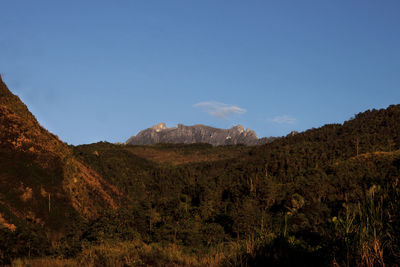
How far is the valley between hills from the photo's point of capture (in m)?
8.58

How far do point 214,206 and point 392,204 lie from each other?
1913 inches

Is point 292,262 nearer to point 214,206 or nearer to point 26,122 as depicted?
point 214,206

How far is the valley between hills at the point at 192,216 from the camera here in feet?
28.1

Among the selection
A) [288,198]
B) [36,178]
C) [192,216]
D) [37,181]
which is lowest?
[192,216]

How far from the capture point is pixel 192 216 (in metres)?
46.1

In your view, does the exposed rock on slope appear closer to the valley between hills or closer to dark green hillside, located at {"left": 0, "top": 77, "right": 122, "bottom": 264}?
dark green hillside, located at {"left": 0, "top": 77, "right": 122, "bottom": 264}

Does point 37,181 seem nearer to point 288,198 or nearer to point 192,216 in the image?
point 192,216

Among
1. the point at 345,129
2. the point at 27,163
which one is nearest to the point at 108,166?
the point at 27,163

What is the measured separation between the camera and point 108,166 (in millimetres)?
134500

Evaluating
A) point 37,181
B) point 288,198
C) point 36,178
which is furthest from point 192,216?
point 36,178

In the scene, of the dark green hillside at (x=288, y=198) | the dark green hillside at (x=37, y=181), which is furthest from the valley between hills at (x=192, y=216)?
the dark green hillside at (x=37, y=181)

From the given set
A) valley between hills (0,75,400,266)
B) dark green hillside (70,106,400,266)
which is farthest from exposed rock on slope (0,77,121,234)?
dark green hillside (70,106,400,266)

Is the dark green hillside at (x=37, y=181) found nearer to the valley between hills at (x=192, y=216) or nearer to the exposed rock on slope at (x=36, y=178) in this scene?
the exposed rock on slope at (x=36, y=178)

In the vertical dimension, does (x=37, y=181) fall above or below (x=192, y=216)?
above
